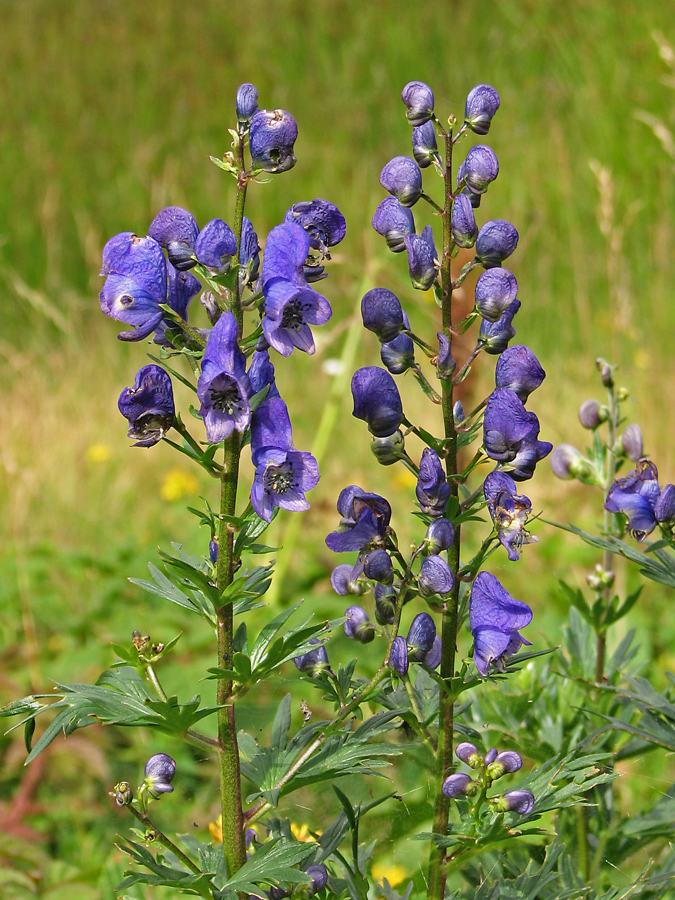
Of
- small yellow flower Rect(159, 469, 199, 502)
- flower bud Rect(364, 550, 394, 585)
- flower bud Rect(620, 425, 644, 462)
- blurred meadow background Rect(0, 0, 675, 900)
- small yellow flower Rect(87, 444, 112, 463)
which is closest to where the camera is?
flower bud Rect(364, 550, 394, 585)

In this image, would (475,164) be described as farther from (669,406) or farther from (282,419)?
(669,406)

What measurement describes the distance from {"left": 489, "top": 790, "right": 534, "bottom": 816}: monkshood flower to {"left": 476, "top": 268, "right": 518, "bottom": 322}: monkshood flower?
54 centimetres

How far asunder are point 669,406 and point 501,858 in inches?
116

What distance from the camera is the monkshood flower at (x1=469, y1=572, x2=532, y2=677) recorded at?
3.32 ft

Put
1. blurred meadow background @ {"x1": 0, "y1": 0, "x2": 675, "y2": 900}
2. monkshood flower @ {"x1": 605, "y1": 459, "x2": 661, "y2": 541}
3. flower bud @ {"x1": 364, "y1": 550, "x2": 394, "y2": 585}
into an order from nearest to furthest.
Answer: flower bud @ {"x1": 364, "y1": 550, "x2": 394, "y2": 585} < monkshood flower @ {"x1": 605, "y1": 459, "x2": 661, "y2": 541} < blurred meadow background @ {"x1": 0, "y1": 0, "x2": 675, "y2": 900}

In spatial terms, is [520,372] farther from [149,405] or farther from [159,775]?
[159,775]

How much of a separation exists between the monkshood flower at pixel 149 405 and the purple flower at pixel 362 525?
0.75ft

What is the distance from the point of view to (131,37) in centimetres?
1038

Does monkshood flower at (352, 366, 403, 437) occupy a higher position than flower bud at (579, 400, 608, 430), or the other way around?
flower bud at (579, 400, 608, 430)

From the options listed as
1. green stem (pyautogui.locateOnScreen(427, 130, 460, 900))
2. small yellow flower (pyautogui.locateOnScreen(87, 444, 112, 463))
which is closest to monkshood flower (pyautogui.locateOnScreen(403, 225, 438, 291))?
green stem (pyautogui.locateOnScreen(427, 130, 460, 900))

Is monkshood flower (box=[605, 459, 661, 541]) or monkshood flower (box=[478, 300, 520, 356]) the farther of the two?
monkshood flower (box=[605, 459, 661, 541])

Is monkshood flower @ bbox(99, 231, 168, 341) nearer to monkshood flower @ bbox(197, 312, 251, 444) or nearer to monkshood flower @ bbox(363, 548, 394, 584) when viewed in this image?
monkshood flower @ bbox(197, 312, 251, 444)

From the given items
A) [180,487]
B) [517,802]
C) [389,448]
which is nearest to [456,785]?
[517,802]

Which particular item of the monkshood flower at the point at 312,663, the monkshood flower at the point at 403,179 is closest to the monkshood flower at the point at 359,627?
the monkshood flower at the point at 312,663
